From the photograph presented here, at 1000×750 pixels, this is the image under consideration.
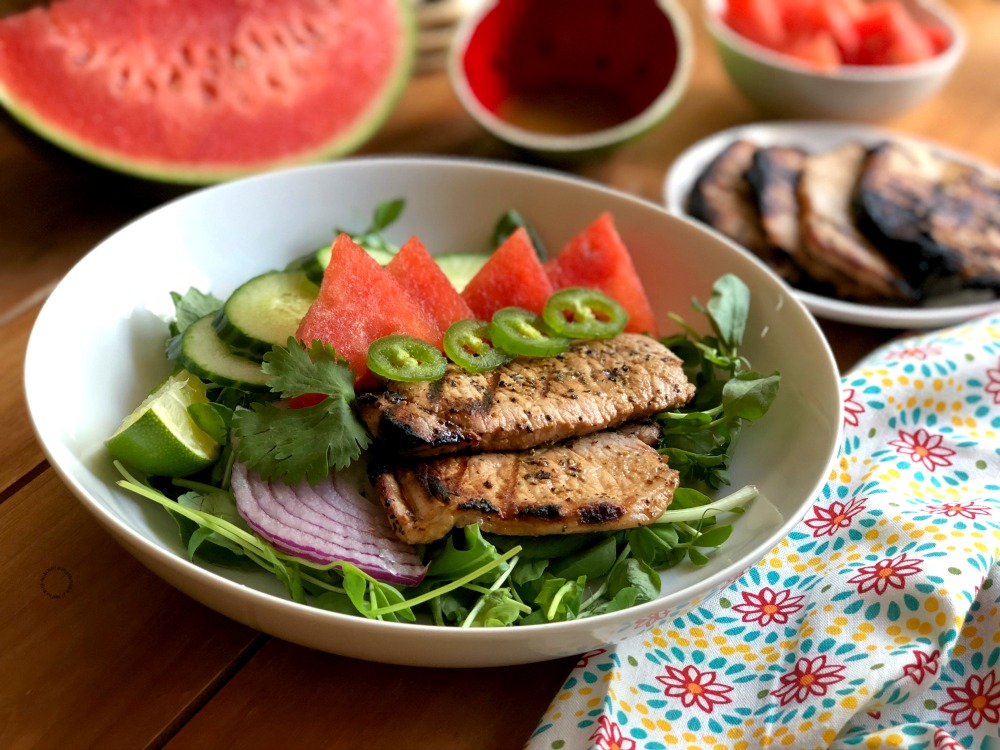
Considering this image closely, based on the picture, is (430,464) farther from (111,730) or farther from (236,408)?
(111,730)

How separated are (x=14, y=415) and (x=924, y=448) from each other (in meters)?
2.04

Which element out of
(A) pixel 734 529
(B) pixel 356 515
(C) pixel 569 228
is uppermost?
(B) pixel 356 515

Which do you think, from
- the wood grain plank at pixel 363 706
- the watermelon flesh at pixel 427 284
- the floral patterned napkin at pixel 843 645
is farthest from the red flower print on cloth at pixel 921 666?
the watermelon flesh at pixel 427 284

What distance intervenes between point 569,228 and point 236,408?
1054 millimetres

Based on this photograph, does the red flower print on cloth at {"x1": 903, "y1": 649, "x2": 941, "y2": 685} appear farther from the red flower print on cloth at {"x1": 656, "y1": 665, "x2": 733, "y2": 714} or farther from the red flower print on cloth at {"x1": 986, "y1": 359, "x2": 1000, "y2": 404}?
the red flower print on cloth at {"x1": 986, "y1": 359, "x2": 1000, "y2": 404}

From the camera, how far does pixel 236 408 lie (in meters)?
1.77

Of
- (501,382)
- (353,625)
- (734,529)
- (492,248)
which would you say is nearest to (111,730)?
(353,625)

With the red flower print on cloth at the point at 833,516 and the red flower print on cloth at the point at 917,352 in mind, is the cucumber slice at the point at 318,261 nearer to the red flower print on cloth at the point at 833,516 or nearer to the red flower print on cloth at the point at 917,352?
the red flower print on cloth at the point at 833,516

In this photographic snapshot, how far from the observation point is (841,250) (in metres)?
2.60

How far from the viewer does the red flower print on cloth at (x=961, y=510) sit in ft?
A: 6.25

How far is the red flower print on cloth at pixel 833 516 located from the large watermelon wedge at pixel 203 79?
5.81 ft

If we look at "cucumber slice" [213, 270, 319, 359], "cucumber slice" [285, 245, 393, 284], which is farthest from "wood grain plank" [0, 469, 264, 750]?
"cucumber slice" [285, 245, 393, 284]

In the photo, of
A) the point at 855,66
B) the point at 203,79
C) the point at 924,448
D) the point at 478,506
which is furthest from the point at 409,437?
the point at 855,66

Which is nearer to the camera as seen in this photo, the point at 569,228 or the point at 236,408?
the point at 236,408
